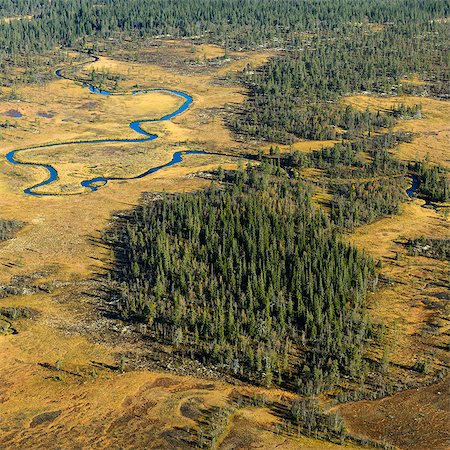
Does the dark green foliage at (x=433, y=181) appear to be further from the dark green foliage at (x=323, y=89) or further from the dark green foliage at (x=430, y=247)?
the dark green foliage at (x=323, y=89)

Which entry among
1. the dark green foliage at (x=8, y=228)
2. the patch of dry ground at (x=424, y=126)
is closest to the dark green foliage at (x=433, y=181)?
the patch of dry ground at (x=424, y=126)

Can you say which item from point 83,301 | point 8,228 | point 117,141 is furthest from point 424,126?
point 83,301

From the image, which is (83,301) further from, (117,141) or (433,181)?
(117,141)

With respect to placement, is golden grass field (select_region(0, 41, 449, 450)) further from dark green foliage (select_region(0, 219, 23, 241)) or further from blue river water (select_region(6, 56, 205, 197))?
blue river water (select_region(6, 56, 205, 197))

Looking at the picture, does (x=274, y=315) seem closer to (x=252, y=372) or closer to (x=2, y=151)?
(x=252, y=372)

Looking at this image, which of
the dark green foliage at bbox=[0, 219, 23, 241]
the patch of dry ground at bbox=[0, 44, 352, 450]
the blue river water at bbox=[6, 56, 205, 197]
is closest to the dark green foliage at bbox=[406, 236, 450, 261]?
the patch of dry ground at bbox=[0, 44, 352, 450]

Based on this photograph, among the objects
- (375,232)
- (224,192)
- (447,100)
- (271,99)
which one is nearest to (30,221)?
(224,192)

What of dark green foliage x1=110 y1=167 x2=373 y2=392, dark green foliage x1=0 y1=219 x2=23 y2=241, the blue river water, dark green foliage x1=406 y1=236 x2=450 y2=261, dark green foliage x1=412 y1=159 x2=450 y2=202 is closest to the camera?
dark green foliage x1=110 y1=167 x2=373 y2=392
